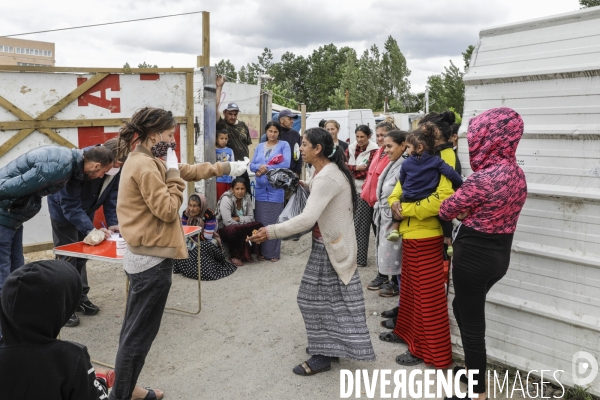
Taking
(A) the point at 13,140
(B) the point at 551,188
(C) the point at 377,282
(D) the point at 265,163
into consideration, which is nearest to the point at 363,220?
(C) the point at 377,282

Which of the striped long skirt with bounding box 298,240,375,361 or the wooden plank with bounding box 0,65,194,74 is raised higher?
the wooden plank with bounding box 0,65,194,74

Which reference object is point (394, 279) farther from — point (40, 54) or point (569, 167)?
point (40, 54)

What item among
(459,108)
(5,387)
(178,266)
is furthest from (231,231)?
(459,108)

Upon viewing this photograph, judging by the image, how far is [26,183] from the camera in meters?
3.55

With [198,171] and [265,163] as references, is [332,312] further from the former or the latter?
[265,163]

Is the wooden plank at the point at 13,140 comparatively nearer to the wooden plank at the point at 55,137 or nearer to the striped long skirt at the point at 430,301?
the wooden plank at the point at 55,137

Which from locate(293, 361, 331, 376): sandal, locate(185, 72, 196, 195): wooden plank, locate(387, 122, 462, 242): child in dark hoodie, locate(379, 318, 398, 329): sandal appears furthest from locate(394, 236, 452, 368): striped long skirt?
Answer: locate(185, 72, 196, 195): wooden plank

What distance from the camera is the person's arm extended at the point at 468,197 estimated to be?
118 inches

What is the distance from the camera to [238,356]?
4105 mm

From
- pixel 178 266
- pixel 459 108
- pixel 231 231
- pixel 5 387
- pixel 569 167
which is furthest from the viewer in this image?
pixel 459 108

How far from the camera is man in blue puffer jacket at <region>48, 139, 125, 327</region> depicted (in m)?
4.37

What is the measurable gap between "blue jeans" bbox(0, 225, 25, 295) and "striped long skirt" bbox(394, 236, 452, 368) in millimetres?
Result: 3107

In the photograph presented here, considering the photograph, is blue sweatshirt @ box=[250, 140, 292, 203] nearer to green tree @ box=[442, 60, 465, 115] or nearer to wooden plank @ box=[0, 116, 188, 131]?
wooden plank @ box=[0, 116, 188, 131]

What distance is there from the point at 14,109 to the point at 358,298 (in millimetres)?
4635
